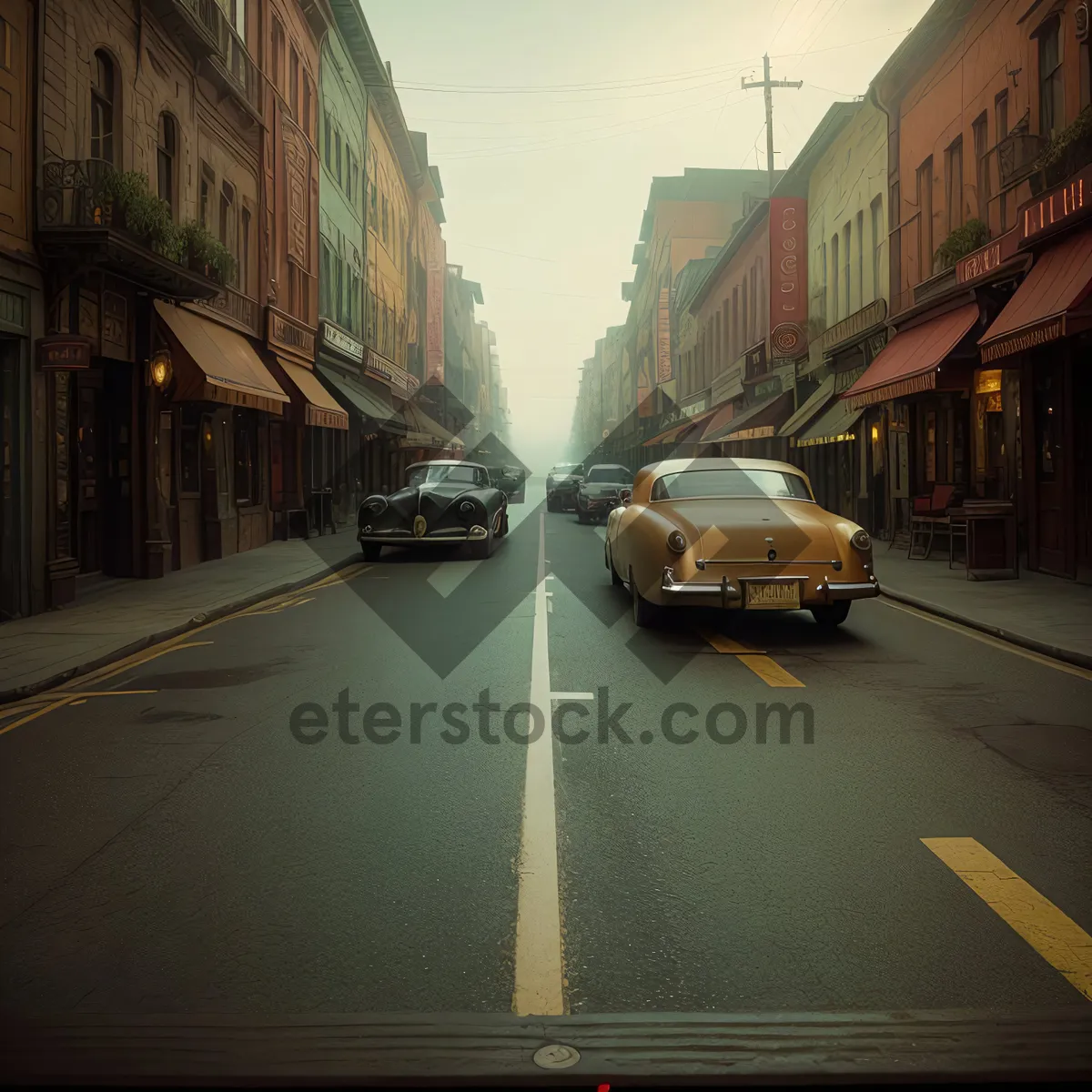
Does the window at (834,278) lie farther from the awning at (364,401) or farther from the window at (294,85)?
the window at (294,85)

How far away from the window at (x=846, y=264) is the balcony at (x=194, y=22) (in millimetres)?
15146

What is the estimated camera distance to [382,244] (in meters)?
42.9

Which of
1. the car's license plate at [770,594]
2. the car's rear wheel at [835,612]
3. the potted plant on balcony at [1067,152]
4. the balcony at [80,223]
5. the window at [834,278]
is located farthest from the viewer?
the window at [834,278]

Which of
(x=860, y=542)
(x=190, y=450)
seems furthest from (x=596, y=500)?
Answer: (x=860, y=542)

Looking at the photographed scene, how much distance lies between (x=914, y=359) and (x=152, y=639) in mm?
13496

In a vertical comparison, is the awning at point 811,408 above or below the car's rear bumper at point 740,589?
above

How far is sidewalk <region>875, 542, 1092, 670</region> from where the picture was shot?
30.0 ft

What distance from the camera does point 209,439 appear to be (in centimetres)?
1923

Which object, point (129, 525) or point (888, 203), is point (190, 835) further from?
point (888, 203)

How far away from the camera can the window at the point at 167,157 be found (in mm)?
17250

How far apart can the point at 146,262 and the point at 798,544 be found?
29.9 feet

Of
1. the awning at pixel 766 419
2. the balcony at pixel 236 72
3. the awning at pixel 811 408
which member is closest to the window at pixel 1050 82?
the awning at pixel 811 408

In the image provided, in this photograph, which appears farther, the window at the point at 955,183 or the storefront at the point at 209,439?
the window at the point at 955,183

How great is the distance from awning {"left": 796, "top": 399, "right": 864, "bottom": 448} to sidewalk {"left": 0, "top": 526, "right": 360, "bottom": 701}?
1123 cm
